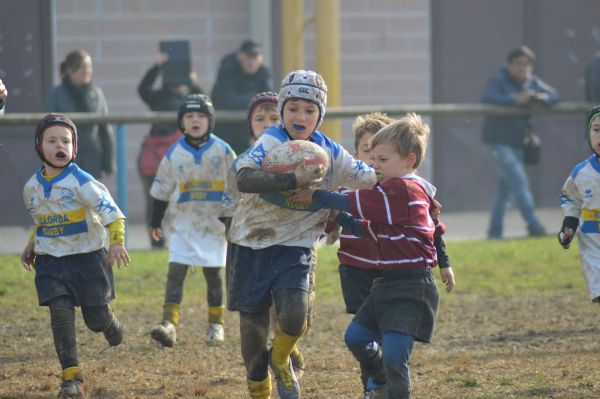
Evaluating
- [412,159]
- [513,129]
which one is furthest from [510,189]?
[412,159]

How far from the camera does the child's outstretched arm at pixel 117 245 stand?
690 centimetres

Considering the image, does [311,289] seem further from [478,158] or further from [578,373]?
[478,158]

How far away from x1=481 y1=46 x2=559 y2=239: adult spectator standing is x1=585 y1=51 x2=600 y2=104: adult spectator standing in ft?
1.61

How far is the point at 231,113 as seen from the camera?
12578mm

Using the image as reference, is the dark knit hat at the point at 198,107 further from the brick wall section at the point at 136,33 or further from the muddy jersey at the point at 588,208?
the brick wall section at the point at 136,33

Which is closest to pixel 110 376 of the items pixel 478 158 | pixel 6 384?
pixel 6 384

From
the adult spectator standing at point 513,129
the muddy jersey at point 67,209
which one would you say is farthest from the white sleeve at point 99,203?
the adult spectator standing at point 513,129

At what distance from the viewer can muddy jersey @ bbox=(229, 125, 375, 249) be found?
6320 mm

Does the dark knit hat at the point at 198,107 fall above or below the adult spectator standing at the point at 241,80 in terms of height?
below

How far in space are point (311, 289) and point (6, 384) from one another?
6.11 feet

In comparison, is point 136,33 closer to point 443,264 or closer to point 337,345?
point 337,345

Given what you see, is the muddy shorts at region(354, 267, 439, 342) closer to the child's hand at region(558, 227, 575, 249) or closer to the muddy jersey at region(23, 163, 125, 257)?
the child's hand at region(558, 227, 575, 249)

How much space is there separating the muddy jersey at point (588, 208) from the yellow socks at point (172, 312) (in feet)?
8.89

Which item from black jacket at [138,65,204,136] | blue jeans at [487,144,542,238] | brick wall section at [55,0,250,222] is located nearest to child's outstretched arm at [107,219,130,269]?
black jacket at [138,65,204,136]
